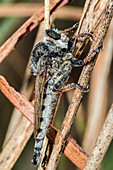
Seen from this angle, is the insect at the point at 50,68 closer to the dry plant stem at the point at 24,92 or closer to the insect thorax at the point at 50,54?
the insect thorax at the point at 50,54

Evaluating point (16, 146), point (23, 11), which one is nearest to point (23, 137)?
point (16, 146)

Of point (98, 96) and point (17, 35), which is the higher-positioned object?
point (17, 35)

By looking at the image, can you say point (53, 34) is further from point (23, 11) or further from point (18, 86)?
point (18, 86)

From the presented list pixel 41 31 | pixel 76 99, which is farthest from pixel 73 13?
pixel 76 99

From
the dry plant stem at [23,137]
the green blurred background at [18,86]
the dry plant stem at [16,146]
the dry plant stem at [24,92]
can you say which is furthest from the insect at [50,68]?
the green blurred background at [18,86]

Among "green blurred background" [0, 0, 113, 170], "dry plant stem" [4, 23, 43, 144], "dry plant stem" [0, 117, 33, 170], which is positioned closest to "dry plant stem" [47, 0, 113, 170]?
"dry plant stem" [0, 117, 33, 170]

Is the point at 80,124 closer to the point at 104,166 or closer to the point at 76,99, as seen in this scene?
the point at 104,166
